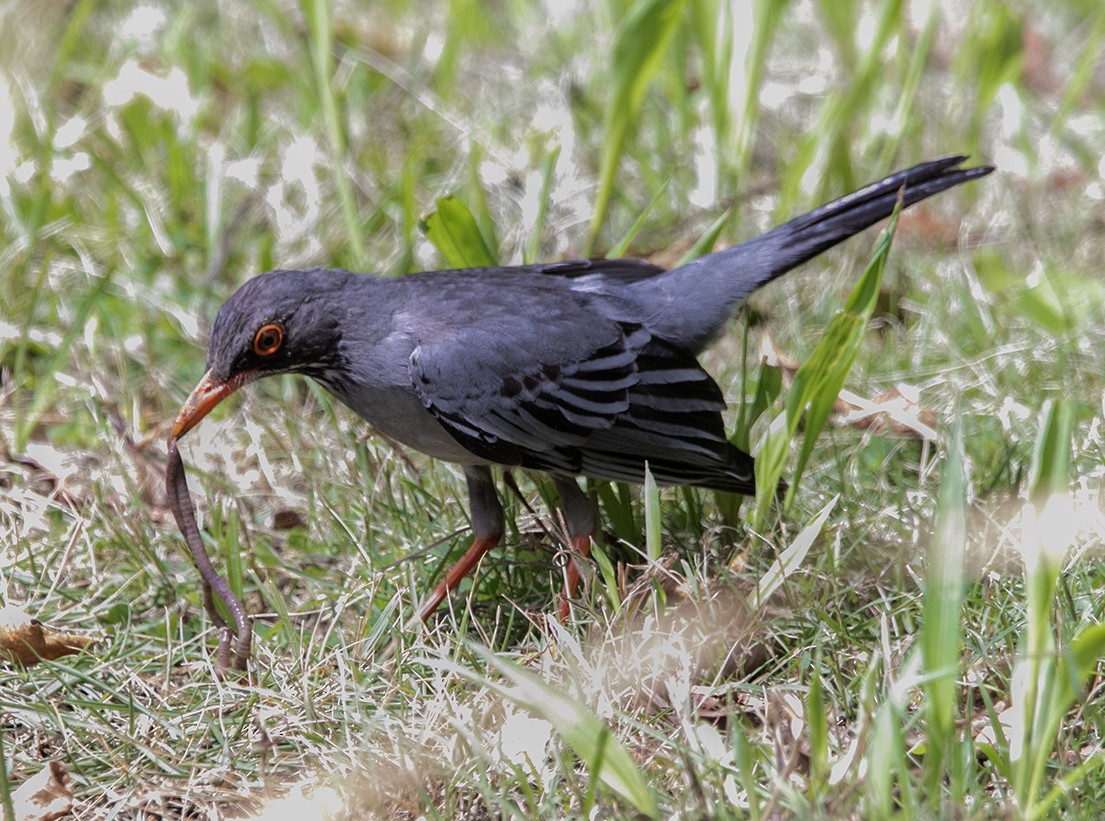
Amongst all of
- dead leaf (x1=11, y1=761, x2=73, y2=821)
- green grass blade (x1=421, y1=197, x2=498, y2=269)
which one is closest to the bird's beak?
green grass blade (x1=421, y1=197, x2=498, y2=269)

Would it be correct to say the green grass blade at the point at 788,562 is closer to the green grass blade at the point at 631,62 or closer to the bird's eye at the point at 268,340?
the bird's eye at the point at 268,340

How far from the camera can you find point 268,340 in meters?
3.82

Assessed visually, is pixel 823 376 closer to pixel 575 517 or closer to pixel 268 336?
pixel 575 517

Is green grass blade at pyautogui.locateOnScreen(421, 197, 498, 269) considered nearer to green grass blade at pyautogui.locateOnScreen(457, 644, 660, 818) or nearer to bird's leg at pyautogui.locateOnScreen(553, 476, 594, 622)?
bird's leg at pyautogui.locateOnScreen(553, 476, 594, 622)

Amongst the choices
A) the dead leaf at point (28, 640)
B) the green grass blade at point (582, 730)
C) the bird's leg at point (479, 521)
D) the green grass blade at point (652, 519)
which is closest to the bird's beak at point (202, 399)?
the dead leaf at point (28, 640)

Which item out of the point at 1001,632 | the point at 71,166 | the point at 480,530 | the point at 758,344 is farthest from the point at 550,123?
the point at 1001,632

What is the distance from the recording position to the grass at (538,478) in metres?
2.95

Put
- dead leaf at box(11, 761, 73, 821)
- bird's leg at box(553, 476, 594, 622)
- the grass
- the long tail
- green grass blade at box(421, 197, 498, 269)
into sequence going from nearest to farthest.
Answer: the grass < dead leaf at box(11, 761, 73, 821) < bird's leg at box(553, 476, 594, 622) < the long tail < green grass blade at box(421, 197, 498, 269)

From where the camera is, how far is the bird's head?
3.78m

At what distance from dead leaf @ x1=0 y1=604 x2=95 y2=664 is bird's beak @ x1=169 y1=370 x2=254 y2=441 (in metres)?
0.64

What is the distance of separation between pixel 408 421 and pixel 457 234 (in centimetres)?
80

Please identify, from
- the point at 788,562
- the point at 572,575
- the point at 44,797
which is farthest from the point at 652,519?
the point at 44,797

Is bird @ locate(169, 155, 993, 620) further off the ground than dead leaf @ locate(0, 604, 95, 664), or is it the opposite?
bird @ locate(169, 155, 993, 620)

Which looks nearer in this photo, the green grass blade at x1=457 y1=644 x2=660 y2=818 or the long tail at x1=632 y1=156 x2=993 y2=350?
the green grass blade at x1=457 y1=644 x2=660 y2=818
